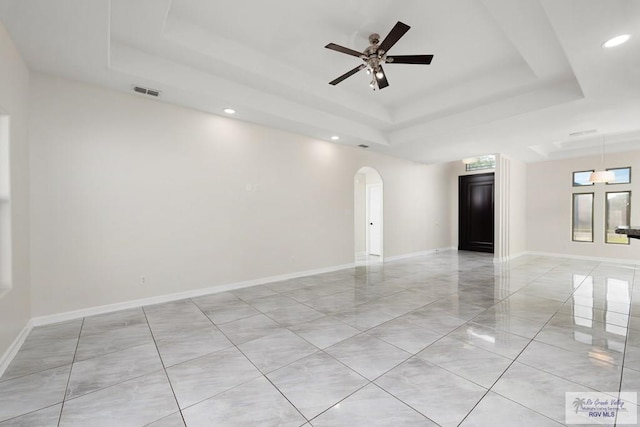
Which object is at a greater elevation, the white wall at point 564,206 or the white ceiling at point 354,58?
the white ceiling at point 354,58

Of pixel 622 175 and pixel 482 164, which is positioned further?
pixel 482 164

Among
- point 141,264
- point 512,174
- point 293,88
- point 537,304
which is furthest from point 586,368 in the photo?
point 512,174

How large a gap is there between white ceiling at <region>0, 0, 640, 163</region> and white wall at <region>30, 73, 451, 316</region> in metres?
0.39

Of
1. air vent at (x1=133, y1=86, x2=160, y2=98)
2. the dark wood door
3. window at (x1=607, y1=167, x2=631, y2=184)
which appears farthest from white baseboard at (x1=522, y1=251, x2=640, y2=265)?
air vent at (x1=133, y1=86, x2=160, y2=98)

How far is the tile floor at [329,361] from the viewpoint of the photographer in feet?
5.83

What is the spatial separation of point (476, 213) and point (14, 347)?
10.8m

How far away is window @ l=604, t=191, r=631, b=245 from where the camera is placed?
23.0 feet

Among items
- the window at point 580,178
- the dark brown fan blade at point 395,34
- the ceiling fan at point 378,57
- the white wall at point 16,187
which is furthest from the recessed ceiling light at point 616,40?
the window at point 580,178

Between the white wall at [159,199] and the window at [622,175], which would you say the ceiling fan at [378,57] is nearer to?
the white wall at [159,199]

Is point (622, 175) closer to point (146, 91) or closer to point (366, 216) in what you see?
point (366, 216)

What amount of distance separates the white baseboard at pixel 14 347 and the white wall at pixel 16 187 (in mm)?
48

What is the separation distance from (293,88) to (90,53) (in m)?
2.42

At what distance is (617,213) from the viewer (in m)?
7.18

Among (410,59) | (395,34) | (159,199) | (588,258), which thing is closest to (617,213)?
(588,258)
